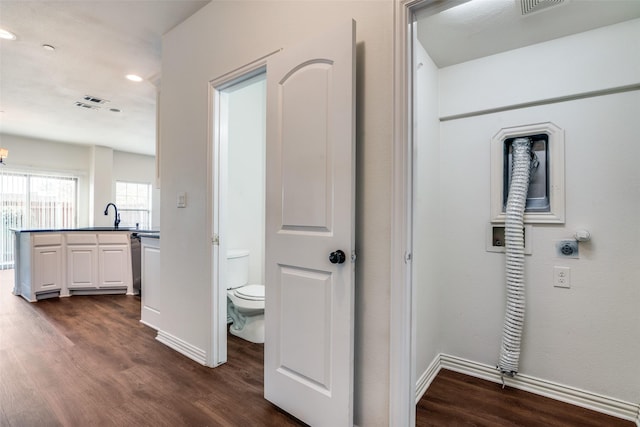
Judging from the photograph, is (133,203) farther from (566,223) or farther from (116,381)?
(566,223)

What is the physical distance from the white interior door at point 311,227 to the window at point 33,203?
7.05m

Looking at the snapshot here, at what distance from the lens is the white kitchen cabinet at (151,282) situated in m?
2.95

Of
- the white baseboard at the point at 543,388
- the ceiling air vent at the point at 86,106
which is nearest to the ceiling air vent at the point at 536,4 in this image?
the white baseboard at the point at 543,388

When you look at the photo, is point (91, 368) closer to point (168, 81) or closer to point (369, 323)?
point (369, 323)

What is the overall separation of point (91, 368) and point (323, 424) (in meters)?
1.69

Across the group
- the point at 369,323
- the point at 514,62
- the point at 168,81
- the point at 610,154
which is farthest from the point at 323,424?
the point at 168,81

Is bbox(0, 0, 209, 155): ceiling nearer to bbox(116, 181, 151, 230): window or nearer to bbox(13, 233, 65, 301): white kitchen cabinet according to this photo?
bbox(13, 233, 65, 301): white kitchen cabinet

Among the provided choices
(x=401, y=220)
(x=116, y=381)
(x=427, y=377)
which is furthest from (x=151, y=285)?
(x=401, y=220)

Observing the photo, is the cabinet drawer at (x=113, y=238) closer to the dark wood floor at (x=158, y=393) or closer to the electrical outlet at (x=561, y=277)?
the dark wood floor at (x=158, y=393)

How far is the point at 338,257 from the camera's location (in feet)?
4.72

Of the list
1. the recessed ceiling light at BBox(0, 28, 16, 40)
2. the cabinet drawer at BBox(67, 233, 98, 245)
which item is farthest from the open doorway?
the cabinet drawer at BBox(67, 233, 98, 245)

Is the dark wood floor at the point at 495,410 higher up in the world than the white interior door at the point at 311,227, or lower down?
lower down

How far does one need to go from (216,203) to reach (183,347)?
115 centimetres

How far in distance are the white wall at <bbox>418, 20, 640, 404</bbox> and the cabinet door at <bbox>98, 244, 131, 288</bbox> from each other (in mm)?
3992
